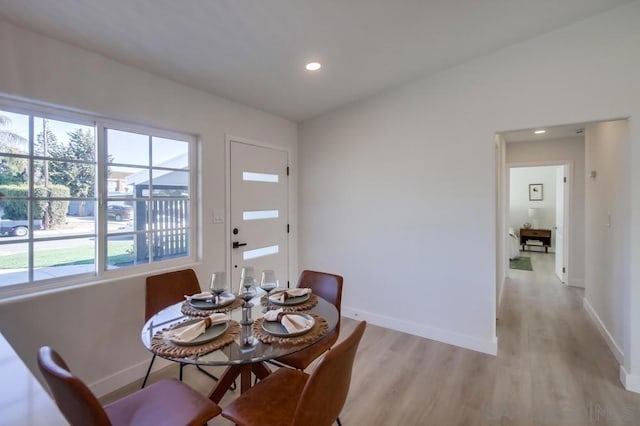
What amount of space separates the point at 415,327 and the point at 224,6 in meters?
3.31

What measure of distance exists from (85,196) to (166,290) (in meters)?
0.91

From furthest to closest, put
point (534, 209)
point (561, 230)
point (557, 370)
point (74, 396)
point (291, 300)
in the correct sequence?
point (534, 209)
point (561, 230)
point (557, 370)
point (291, 300)
point (74, 396)

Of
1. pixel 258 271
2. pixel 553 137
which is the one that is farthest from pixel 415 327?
pixel 553 137

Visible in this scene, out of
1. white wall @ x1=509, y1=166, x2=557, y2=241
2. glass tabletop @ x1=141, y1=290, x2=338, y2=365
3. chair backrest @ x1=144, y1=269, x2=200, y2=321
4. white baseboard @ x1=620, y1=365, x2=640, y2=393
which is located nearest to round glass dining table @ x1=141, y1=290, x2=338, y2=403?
glass tabletop @ x1=141, y1=290, x2=338, y2=365

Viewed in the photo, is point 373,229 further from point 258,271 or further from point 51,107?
point 51,107

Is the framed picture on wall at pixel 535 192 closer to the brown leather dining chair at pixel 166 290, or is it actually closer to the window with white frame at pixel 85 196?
the window with white frame at pixel 85 196

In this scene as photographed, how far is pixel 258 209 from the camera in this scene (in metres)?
3.44

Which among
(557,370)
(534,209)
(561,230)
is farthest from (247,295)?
(534,209)

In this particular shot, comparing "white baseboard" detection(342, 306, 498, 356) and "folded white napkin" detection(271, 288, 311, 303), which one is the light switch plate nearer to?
"folded white napkin" detection(271, 288, 311, 303)

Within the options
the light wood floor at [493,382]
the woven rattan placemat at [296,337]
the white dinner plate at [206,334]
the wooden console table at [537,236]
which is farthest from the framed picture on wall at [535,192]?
the white dinner plate at [206,334]

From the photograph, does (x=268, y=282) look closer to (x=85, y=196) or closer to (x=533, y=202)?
(x=85, y=196)

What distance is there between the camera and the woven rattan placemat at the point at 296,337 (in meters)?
1.38

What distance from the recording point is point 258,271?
340 centimetres

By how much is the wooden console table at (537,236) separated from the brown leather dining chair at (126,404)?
8.95 metres
